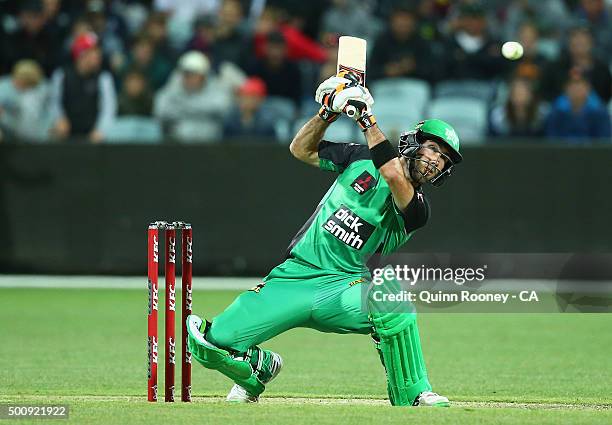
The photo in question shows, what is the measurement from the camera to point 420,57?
16453 mm

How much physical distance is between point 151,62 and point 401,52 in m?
3.59

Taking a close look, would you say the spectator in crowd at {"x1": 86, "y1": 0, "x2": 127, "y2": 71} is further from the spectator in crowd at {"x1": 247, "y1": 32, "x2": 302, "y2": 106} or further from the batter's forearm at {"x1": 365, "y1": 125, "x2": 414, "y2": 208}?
the batter's forearm at {"x1": 365, "y1": 125, "x2": 414, "y2": 208}

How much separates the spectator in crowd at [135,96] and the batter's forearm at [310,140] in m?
8.42

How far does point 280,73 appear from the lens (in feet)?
55.2

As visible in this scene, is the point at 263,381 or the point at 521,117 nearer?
the point at 263,381

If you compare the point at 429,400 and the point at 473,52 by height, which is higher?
the point at 473,52

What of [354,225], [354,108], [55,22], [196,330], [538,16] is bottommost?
[196,330]

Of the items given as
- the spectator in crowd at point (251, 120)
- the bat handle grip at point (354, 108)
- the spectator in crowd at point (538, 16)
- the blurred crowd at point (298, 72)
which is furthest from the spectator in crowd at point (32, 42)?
the bat handle grip at point (354, 108)

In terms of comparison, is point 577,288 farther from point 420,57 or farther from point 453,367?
point 453,367

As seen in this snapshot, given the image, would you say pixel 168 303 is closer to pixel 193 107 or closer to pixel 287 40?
pixel 193 107

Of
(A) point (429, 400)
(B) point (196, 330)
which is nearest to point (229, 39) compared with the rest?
(B) point (196, 330)

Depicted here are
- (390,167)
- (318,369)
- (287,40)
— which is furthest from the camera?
(287,40)

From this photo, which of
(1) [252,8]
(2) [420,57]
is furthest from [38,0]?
(2) [420,57]

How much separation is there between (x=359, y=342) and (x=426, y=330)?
822 mm
